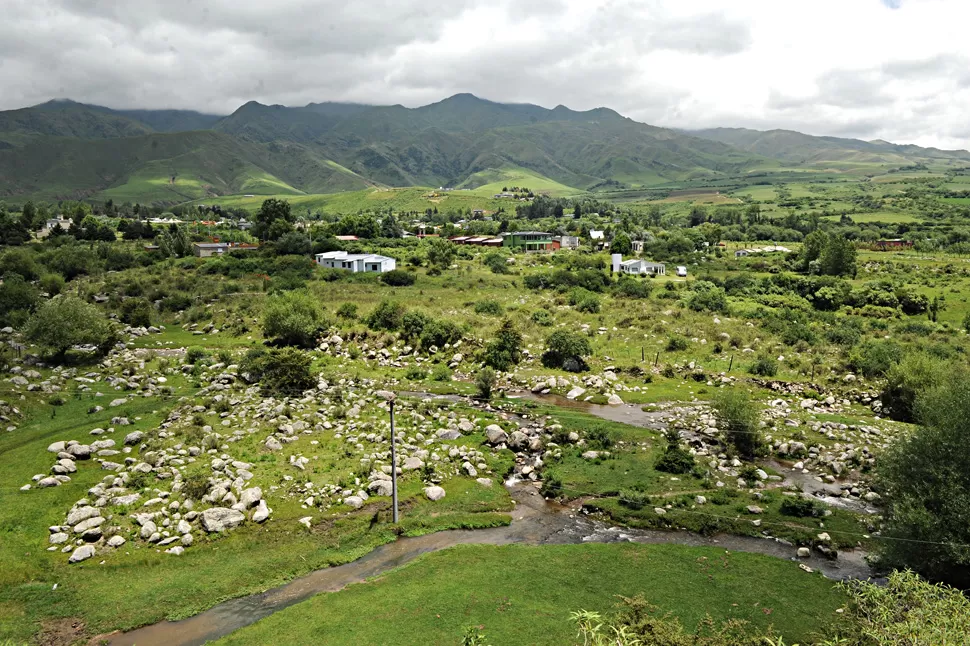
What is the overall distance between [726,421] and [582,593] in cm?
1731

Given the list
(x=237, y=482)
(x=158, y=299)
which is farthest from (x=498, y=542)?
(x=158, y=299)

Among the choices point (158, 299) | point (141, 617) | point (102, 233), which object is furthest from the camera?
point (102, 233)

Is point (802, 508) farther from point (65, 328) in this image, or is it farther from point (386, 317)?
point (65, 328)

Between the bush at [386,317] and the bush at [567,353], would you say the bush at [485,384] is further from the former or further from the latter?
the bush at [386,317]

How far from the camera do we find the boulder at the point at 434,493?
85.0 feet

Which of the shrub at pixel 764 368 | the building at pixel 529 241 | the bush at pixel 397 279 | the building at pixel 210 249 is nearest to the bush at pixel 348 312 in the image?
the bush at pixel 397 279

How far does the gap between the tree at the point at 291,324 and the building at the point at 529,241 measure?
69.7 m

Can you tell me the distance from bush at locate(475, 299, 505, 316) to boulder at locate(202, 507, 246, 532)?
38253mm

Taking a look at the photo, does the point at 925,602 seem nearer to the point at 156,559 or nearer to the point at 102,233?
the point at 156,559

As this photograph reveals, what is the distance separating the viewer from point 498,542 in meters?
22.9

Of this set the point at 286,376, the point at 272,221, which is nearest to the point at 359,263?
the point at 272,221

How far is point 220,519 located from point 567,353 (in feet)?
97.0

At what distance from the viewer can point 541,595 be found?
18.8 metres

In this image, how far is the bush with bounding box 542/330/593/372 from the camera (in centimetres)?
4509
